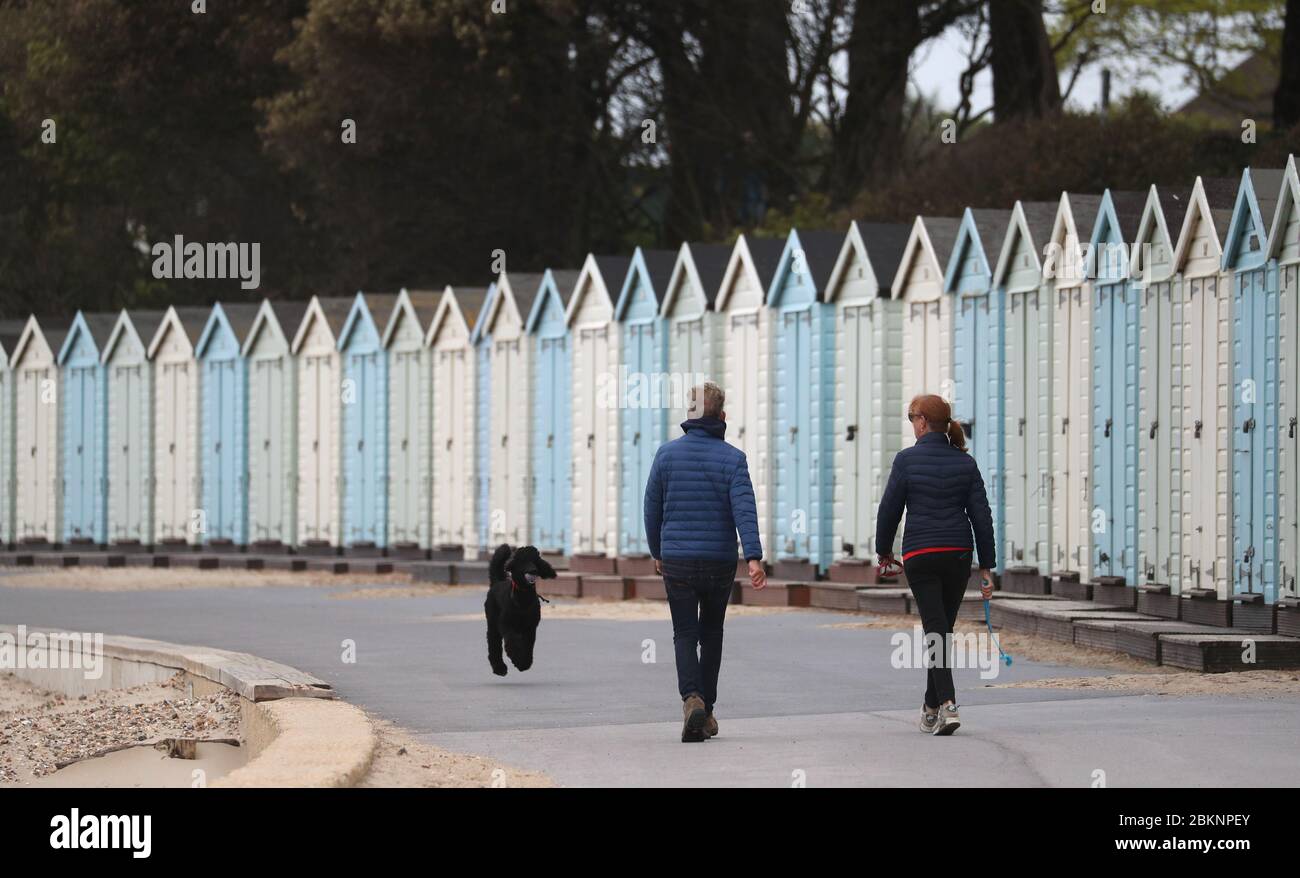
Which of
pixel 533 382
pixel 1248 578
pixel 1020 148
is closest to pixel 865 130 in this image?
pixel 1020 148

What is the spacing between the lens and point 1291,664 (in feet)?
45.4

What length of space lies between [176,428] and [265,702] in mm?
21637

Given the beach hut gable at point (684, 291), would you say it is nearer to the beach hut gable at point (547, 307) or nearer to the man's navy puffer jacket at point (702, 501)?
the beach hut gable at point (547, 307)

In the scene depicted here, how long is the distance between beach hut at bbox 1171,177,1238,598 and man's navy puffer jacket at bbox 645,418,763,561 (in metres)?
6.25

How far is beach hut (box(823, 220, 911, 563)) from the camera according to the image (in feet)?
70.5

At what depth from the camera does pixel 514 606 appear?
13781mm

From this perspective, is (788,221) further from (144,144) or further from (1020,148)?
(144,144)

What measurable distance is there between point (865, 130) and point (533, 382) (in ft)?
48.7

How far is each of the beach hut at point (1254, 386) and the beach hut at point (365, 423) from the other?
50.6ft

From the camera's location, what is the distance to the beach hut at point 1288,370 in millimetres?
14859

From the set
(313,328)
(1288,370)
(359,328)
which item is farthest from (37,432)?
(1288,370)

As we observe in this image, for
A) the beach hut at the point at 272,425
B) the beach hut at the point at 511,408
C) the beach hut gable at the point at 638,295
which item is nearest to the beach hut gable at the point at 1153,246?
the beach hut gable at the point at 638,295

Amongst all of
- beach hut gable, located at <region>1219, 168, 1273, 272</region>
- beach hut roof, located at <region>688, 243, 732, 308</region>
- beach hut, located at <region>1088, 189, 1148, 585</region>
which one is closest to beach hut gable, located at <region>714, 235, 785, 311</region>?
beach hut roof, located at <region>688, 243, 732, 308</region>

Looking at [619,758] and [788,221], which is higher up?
[788,221]
